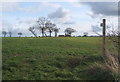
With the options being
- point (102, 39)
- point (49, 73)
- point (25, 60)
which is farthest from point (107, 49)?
point (25, 60)

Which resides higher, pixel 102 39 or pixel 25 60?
pixel 102 39

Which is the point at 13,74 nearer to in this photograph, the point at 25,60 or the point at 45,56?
the point at 25,60

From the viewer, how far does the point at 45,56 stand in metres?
18.1

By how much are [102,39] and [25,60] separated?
4525 mm

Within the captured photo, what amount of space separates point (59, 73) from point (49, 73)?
51 centimetres

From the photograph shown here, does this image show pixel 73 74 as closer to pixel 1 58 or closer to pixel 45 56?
pixel 45 56

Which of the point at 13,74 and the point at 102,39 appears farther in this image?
the point at 102,39

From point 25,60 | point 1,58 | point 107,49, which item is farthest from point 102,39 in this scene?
point 1,58

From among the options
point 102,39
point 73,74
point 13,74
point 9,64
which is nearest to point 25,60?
point 9,64

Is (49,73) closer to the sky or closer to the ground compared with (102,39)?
closer to the ground

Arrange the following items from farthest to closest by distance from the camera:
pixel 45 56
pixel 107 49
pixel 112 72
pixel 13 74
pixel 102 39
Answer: pixel 45 56
pixel 102 39
pixel 107 49
pixel 13 74
pixel 112 72

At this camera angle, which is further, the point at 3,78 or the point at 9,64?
the point at 9,64

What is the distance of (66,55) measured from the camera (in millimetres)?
18344

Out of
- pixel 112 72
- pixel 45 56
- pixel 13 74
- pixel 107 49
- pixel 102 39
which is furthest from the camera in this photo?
pixel 45 56
